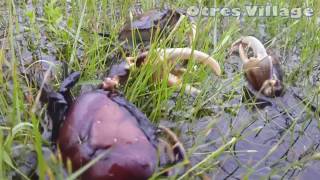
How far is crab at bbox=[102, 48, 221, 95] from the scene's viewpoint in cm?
128

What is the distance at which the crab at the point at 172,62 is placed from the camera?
1.28 m

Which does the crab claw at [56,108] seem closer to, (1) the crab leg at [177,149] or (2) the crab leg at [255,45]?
(1) the crab leg at [177,149]

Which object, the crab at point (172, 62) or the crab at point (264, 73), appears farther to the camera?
the crab at point (264, 73)

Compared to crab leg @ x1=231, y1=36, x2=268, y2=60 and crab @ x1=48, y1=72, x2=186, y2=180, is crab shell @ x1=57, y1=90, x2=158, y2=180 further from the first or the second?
crab leg @ x1=231, y1=36, x2=268, y2=60

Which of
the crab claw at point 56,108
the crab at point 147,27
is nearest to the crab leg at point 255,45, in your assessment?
the crab at point 147,27

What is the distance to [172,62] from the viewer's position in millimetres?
1336

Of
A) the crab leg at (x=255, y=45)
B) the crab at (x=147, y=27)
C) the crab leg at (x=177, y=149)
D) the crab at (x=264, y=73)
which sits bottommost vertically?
the crab leg at (x=177, y=149)

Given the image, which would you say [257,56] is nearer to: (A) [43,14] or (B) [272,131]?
(B) [272,131]

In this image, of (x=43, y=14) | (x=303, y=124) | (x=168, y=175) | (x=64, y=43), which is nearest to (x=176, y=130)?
(x=168, y=175)

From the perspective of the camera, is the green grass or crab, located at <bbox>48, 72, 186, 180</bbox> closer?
crab, located at <bbox>48, 72, 186, 180</bbox>

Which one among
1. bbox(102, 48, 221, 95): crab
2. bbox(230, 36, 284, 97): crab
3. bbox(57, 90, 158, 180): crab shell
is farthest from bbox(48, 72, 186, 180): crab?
bbox(230, 36, 284, 97): crab

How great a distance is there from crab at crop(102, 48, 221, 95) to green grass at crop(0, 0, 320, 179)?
0.08ft

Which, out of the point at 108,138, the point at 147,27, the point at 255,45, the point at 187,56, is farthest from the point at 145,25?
the point at 108,138

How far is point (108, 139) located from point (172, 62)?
0.49 metres
